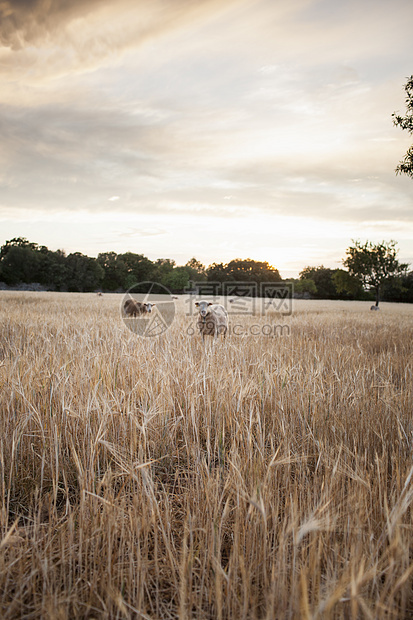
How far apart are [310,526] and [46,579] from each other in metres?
0.95

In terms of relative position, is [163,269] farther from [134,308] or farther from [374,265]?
[134,308]

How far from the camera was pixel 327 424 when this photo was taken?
2457 mm

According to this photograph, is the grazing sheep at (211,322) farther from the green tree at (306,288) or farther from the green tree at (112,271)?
the green tree at (112,271)

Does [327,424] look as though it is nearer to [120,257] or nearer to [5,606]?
[5,606]

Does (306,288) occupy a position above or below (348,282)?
above

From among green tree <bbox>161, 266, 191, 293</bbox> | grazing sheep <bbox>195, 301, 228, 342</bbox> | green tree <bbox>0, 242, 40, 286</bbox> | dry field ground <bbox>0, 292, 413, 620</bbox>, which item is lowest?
dry field ground <bbox>0, 292, 413, 620</bbox>

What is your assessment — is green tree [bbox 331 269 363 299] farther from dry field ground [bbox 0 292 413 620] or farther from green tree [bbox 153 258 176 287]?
green tree [bbox 153 258 176 287]

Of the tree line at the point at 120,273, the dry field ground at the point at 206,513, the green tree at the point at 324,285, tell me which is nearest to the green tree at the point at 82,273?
the tree line at the point at 120,273

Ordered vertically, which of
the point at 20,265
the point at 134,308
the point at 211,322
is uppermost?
the point at 20,265

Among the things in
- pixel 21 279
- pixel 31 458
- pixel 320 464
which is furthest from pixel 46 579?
pixel 21 279

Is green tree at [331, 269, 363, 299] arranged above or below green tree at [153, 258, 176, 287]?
below

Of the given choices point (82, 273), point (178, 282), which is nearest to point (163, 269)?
point (178, 282)

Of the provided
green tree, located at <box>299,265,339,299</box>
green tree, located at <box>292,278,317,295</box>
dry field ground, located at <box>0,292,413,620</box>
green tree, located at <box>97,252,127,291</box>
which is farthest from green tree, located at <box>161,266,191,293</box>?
dry field ground, located at <box>0,292,413,620</box>

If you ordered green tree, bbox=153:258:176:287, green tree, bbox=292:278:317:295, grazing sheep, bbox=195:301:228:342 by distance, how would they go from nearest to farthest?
grazing sheep, bbox=195:301:228:342 → green tree, bbox=292:278:317:295 → green tree, bbox=153:258:176:287
